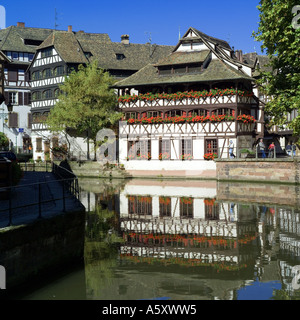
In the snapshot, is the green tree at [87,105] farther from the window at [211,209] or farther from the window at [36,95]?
the window at [211,209]

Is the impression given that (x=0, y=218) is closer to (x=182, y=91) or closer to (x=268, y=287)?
(x=268, y=287)

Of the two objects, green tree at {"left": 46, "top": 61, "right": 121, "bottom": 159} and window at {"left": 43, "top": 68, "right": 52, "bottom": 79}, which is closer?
green tree at {"left": 46, "top": 61, "right": 121, "bottom": 159}

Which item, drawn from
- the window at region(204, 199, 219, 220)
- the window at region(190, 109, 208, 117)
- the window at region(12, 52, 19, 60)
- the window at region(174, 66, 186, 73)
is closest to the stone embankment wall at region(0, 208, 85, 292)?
the window at region(204, 199, 219, 220)

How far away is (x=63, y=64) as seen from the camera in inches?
2080

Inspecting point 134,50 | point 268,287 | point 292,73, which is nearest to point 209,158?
point 292,73

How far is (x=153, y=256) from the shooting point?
1402cm

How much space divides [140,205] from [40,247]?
549 inches

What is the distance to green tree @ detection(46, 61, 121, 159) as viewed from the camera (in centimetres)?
4575

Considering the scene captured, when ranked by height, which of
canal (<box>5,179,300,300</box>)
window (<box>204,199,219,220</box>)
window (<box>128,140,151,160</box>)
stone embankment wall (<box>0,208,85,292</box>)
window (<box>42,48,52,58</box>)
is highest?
window (<box>42,48,52,58</box>)

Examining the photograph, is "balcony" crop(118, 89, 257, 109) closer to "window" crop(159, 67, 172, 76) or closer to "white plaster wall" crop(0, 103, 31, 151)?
"window" crop(159, 67, 172, 76)

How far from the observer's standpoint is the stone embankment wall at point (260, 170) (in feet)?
119

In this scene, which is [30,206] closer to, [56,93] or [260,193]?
[260,193]

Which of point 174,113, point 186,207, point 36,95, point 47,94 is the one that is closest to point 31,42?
point 36,95

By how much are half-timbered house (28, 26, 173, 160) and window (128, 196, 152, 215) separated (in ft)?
77.3
